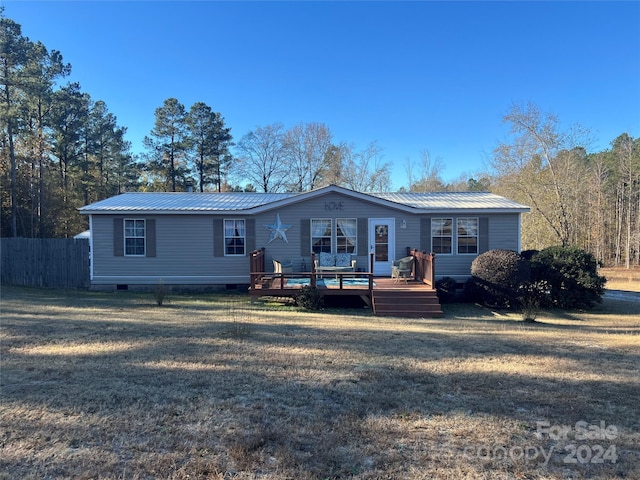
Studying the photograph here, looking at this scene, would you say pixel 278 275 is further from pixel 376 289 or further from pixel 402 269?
pixel 402 269

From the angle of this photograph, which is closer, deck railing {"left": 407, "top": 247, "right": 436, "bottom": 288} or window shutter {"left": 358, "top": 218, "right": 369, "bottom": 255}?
deck railing {"left": 407, "top": 247, "right": 436, "bottom": 288}

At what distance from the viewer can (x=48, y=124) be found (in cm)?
2817

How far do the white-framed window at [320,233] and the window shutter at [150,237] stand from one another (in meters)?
5.68

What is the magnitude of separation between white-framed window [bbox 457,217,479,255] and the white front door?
93.5 inches

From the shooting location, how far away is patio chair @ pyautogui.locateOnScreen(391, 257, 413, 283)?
476 inches

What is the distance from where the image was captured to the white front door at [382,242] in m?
13.7

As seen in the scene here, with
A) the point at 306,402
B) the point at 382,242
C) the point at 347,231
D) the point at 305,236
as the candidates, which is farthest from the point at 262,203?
the point at 306,402

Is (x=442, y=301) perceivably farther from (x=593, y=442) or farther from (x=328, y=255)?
(x=593, y=442)

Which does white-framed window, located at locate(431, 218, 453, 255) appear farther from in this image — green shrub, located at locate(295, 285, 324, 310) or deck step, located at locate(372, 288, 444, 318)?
green shrub, located at locate(295, 285, 324, 310)

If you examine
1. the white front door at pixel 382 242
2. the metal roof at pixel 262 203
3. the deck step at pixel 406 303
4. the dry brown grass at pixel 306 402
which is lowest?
the deck step at pixel 406 303

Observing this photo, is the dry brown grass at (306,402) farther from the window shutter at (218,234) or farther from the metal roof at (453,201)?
the metal roof at (453,201)

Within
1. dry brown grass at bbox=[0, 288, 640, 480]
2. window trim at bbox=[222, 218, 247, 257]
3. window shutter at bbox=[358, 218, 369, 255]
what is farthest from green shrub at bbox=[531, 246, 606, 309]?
window trim at bbox=[222, 218, 247, 257]

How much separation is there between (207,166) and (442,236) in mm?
26611

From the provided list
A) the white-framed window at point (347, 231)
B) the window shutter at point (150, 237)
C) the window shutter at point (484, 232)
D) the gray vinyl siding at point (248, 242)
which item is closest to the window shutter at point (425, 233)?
the gray vinyl siding at point (248, 242)
